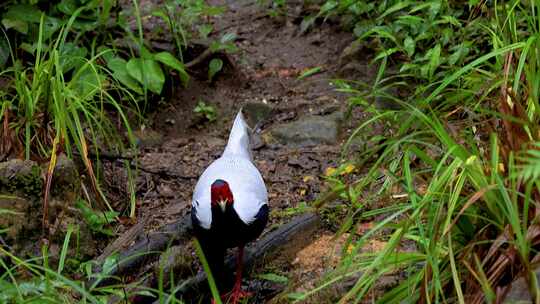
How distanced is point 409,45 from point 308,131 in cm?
75

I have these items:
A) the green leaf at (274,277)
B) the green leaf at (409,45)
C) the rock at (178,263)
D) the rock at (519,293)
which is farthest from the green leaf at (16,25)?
the rock at (519,293)

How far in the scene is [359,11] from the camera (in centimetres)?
550

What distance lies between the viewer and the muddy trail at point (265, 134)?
13.0ft

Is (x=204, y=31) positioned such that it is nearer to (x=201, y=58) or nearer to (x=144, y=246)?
(x=201, y=58)

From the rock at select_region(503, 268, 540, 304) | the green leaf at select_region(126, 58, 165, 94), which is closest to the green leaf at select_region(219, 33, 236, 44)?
the green leaf at select_region(126, 58, 165, 94)

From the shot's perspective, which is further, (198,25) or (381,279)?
(198,25)

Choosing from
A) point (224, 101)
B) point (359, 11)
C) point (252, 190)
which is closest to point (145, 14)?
point (224, 101)

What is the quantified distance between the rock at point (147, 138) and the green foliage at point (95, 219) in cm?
90

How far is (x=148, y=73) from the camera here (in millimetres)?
5023

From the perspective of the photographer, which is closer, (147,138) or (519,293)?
(519,293)

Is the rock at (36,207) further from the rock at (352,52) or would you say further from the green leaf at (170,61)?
the rock at (352,52)

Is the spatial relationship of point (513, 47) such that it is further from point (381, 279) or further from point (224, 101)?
point (224, 101)

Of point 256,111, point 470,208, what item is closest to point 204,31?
point 256,111

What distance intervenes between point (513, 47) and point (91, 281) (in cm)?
193
